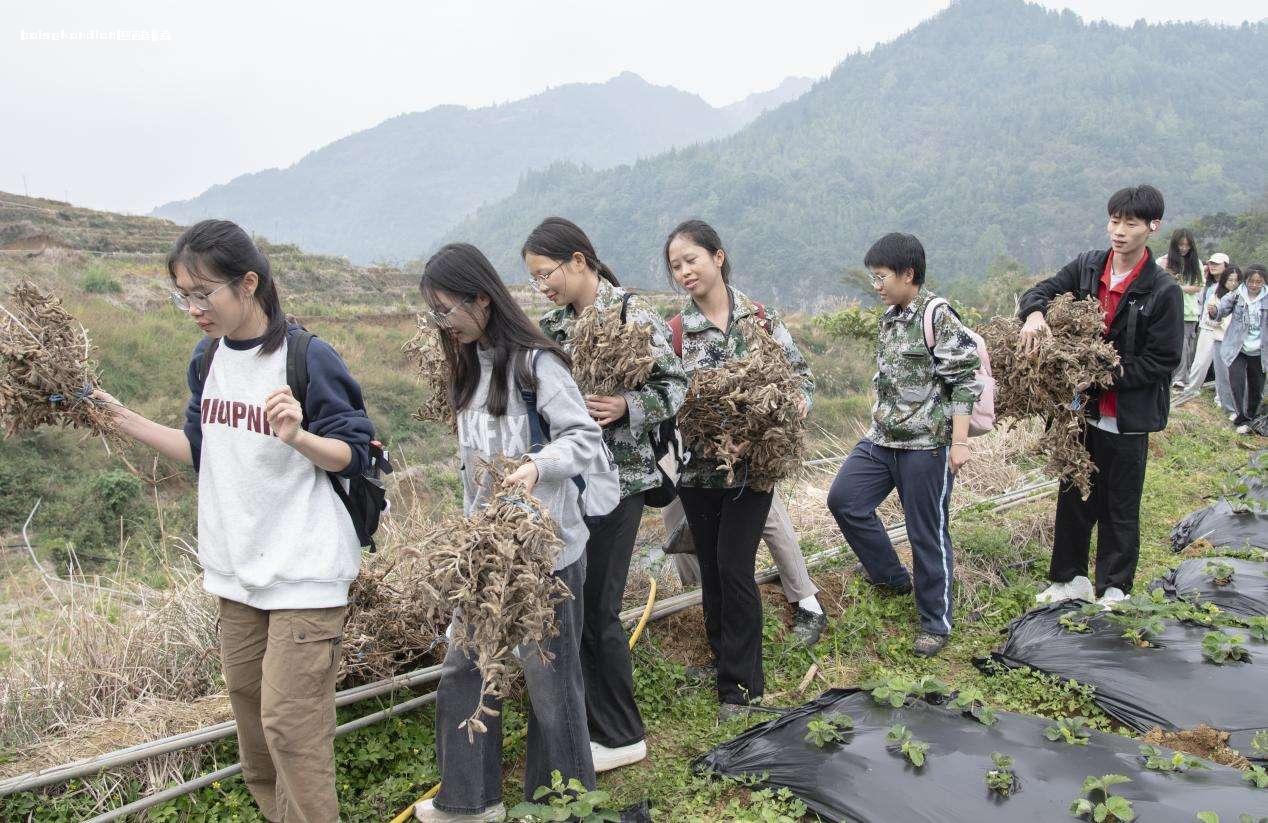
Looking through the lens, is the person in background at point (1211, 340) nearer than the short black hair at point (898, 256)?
No

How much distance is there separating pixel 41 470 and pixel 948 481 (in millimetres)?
15923

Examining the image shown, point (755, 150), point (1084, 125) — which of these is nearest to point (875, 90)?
point (755, 150)

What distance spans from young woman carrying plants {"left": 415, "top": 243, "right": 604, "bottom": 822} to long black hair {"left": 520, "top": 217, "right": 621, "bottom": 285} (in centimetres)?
42

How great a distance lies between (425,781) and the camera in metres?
3.09

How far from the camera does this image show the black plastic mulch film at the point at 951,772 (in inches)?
91.7

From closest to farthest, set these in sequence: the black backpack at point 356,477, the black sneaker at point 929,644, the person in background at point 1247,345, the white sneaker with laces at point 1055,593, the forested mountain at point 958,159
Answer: the black backpack at point 356,477 → the black sneaker at point 929,644 → the white sneaker with laces at point 1055,593 → the person in background at point 1247,345 → the forested mountain at point 958,159

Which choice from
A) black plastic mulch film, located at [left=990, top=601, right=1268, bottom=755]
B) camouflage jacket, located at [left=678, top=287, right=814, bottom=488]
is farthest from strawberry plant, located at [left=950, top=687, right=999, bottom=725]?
camouflage jacket, located at [left=678, top=287, right=814, bottom=488]

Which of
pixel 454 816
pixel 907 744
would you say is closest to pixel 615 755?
pixel 454 816

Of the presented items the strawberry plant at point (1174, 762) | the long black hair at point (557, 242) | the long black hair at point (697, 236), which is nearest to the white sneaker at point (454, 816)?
the long black hair at point (557, 242)

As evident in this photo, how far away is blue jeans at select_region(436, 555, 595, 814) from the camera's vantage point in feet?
8.38

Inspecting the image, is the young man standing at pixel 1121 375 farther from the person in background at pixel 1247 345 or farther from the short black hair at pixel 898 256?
the person in background at pixel 1247 345

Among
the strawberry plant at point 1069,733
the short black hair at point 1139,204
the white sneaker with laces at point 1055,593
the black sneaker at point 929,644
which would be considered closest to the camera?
the strawberry plant at point 1069,733

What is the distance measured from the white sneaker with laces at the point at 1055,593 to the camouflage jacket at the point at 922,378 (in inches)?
45.0

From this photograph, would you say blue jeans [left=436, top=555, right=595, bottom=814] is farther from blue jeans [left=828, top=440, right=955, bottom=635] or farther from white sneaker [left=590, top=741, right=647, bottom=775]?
blue jeans [left=828, top=440, right=955, bottom=635]
